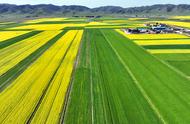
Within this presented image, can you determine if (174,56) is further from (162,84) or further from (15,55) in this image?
(15,55)

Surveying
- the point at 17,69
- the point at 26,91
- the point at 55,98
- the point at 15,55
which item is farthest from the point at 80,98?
the point at 15,55

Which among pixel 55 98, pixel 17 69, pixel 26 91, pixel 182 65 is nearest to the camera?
pixel 55 98

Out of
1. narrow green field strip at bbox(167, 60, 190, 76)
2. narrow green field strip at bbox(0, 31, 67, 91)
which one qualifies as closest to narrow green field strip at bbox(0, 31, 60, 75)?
narrow green field strip at bbox(0, 31, 67, 91)

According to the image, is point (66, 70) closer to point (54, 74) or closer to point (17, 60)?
point (54, 74)

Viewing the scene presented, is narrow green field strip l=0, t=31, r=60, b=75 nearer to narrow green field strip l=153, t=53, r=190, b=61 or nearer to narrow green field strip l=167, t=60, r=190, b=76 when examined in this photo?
narrow green field strip l=153, t=53, r=190, b=61

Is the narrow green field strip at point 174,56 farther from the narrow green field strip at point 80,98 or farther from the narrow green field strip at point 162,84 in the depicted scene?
the narrow green field strip at point 80,98

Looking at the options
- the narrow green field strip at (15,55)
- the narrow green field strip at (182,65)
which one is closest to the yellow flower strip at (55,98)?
the narrow green field strip at (15,55)
